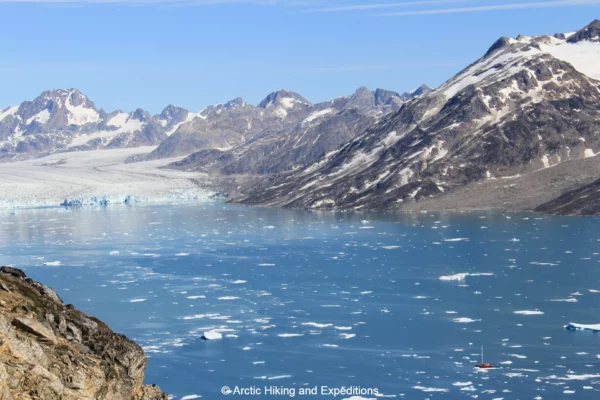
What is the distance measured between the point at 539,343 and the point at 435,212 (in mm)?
96753

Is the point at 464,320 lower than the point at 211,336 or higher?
lower

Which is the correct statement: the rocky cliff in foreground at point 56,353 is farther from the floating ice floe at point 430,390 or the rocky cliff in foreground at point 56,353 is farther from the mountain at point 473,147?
the mountain at point 473,147

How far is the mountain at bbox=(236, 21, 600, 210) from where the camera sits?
154m

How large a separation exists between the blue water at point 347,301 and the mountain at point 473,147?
48.3 metres

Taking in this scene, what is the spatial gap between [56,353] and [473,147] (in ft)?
516

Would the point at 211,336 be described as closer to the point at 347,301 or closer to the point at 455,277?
the point at 347,301

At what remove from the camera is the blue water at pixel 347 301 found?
35562 millimetres

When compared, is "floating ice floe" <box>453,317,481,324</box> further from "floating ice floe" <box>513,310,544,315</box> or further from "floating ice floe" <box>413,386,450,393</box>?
"floating ice floe" <box>413,386,450,393</box>

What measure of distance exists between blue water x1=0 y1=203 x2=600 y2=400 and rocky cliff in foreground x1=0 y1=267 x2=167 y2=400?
15.4 metres

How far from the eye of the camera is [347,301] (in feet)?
174

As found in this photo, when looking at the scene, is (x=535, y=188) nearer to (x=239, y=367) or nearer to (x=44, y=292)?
(x=239, y=367)

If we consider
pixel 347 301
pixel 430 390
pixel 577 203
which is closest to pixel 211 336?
pixel 347 301

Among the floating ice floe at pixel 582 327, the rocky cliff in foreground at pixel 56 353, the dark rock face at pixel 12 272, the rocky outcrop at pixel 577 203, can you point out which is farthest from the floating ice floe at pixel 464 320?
the rocky outcrop at pixel 577 203

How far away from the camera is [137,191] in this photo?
191 m
